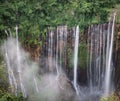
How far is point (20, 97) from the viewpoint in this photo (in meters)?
14.5

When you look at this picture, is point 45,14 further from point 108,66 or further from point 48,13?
point 108,66

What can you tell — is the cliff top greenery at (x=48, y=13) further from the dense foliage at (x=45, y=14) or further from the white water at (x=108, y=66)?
the white water at (x=108, y=66)

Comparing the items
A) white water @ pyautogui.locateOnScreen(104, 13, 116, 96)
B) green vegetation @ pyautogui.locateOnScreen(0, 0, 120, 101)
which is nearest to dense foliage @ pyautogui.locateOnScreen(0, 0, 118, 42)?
green vegetation @ pyautogui.locateOnScreen(0, 0, 120, 101)

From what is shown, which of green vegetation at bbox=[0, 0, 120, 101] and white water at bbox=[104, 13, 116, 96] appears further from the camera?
green vegetation at bbox=[0, 0, 120, 101]

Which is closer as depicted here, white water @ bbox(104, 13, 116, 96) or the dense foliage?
white water @ bbox(104, 13, 116, 96)

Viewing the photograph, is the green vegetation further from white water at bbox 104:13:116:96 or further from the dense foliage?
white water at bbox 104:13:116:96

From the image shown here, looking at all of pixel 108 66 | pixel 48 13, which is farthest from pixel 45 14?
pixel 108 66

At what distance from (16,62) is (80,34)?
3582 millimetres

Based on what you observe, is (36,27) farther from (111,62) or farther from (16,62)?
(111,62)

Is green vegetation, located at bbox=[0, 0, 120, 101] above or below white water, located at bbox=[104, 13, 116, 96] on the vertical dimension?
above

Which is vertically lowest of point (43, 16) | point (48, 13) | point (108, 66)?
point (108, 66)

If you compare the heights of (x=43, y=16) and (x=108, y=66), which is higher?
(x=43, y=16)

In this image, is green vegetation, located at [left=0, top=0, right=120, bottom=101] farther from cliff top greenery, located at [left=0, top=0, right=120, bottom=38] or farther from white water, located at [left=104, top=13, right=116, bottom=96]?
white water, located at [left=104, top=13, right=116, bottom=96]

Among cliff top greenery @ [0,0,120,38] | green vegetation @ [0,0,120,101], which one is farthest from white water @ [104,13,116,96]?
cliff top greenery @ [0,0,120,38]
